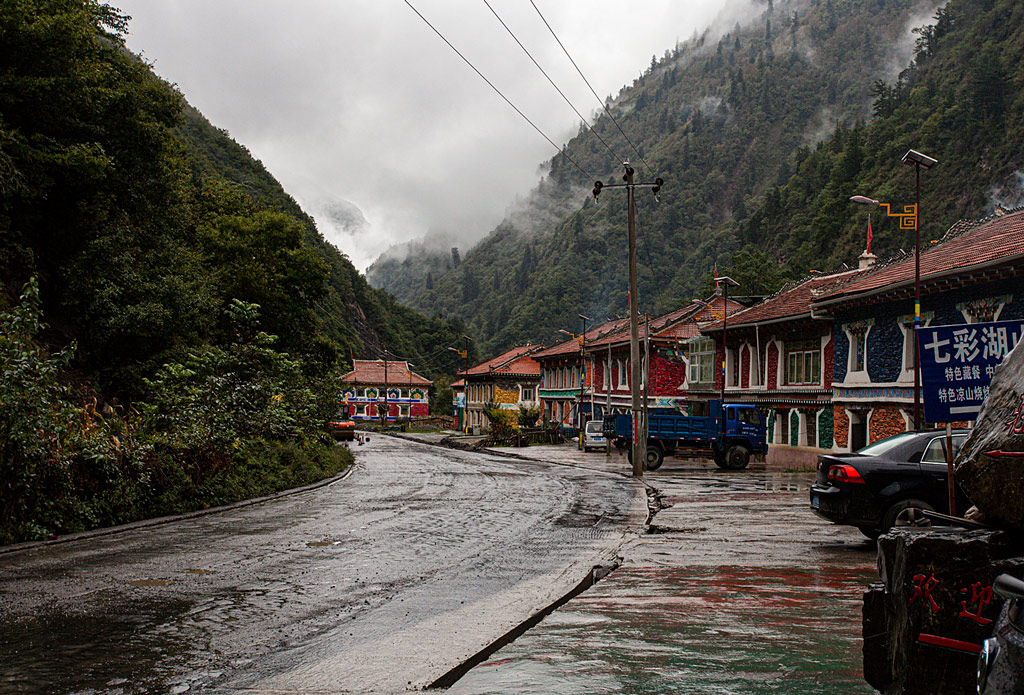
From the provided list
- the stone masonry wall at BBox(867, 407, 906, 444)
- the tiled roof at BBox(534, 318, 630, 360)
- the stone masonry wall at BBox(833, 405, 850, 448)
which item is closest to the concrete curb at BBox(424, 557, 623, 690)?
the stone masonry wall at BBox(867, 407, 906, 444)

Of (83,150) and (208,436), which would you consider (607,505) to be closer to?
(208,436)

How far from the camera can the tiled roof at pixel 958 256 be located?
21000 mm

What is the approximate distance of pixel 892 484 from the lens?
10.4 m

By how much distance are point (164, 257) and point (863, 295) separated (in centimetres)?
2728

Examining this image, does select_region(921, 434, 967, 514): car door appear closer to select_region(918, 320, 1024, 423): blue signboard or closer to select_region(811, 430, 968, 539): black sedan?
select_region(811, 430, 968, 539): black sedan

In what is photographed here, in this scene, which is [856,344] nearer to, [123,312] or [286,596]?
[286,596]

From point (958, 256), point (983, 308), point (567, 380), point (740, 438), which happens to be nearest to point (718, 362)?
point (740, 438)

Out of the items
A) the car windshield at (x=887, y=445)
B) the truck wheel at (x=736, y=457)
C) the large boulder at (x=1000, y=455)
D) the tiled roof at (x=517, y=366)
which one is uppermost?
the tiled roof at (x=517, y=366)

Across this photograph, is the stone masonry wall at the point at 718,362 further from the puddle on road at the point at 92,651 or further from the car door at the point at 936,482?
the puddle on road at the point at 92,651

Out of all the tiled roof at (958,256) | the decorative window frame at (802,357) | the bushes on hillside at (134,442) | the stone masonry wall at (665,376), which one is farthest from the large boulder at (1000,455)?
the stone masonry wall at (665,376)

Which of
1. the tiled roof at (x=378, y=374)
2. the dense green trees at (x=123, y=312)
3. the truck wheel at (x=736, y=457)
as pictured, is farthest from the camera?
the tiled roof at (x=378, y=374)

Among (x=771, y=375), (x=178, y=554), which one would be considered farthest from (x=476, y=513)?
(x=771, y=375)

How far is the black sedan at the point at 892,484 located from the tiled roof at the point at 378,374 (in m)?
A: 92.0

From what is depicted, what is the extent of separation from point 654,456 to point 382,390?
76.8 meters
